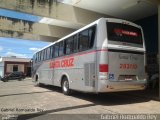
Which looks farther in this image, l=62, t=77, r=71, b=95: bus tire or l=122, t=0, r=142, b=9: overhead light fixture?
l=122, t=0, r=142, b=9: overhead light fixture

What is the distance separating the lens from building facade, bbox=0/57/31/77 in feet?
166

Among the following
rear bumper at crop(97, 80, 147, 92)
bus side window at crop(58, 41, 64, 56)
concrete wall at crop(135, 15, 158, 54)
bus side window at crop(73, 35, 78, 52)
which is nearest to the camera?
rear bumper at crop(97, 80, 147, 92)

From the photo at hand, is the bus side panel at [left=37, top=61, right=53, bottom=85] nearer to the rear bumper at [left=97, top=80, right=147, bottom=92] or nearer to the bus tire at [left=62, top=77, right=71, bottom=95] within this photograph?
the bus tire at [left=62, top=77, right=71, bottom=95]

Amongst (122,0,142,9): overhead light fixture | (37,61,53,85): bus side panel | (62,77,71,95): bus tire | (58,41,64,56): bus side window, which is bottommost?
(62,77,71,95): bus tire

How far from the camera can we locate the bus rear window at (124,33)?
963 centimetres

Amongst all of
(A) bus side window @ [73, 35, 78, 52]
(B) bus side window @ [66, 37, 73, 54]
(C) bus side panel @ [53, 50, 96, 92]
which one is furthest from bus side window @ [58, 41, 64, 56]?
A: (A) bus side window @ [73, 35, 78, 52]

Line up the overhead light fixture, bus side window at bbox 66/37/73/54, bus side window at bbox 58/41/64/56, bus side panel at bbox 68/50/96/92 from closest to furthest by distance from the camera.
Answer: bus side panel at bbox 68/50/96/92 < bus side window at bbox 66/37/73/54 < bus side window at bbox 58/41/64/56 < the overhead light fixture

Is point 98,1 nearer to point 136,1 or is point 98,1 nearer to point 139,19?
point 136,1

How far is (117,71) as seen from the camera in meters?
9.43

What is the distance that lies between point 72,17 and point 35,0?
2749 mm

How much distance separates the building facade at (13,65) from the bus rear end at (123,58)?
42.4 m

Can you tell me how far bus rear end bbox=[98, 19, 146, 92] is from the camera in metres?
9.23

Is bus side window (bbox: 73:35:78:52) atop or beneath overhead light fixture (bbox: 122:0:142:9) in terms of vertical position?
beneath

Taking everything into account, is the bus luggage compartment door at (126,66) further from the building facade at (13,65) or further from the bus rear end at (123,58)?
the building facade at (13,65)
